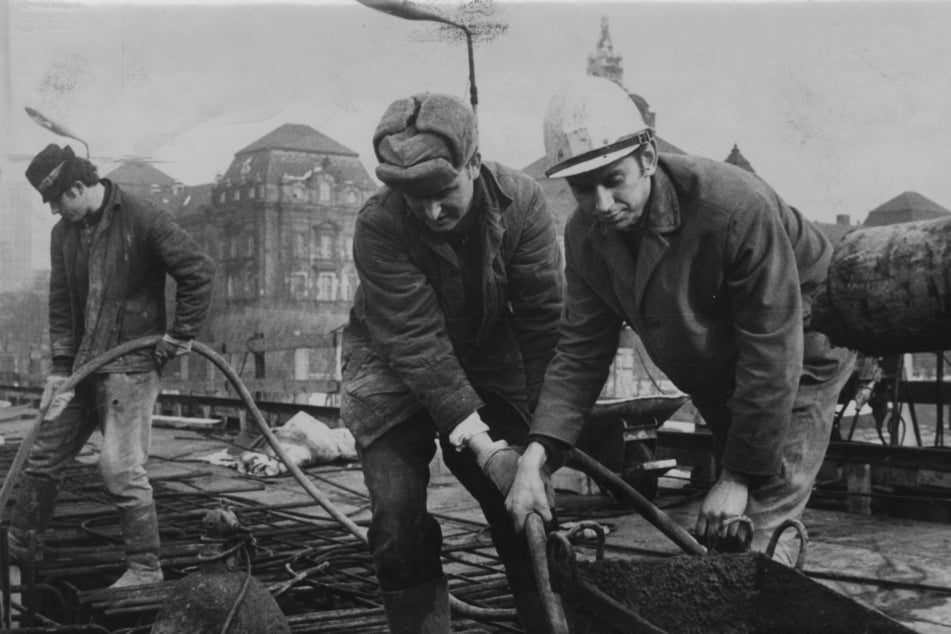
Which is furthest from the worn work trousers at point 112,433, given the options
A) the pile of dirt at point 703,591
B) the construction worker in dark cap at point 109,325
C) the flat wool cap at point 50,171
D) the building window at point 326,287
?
the building window at point 326,287

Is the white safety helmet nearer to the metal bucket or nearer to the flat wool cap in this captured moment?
the metal bucket

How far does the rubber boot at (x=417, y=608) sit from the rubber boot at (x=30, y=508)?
2.35m

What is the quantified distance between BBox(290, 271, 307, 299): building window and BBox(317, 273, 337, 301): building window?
2.32 feet

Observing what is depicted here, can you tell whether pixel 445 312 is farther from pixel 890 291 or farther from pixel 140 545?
pixel 140 545

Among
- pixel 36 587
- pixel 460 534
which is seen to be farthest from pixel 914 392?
pixel 36 587

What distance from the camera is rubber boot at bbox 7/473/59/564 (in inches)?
173

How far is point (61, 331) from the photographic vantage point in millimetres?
4648

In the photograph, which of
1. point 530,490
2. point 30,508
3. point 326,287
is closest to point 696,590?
point 530,490

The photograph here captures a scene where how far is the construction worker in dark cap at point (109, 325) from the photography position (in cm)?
423

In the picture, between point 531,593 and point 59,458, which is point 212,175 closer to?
point 59,458

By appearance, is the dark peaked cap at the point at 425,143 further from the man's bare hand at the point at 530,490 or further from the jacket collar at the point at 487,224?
the man's bare hand at the point at 530,490

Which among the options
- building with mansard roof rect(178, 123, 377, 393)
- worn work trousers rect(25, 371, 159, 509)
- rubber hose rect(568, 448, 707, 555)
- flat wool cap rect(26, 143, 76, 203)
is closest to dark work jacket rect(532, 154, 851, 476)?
rubber hose rect(568, 448, 707, 555)

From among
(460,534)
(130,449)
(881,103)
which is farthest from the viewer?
(881,103)

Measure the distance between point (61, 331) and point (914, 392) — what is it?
688 centimetres
